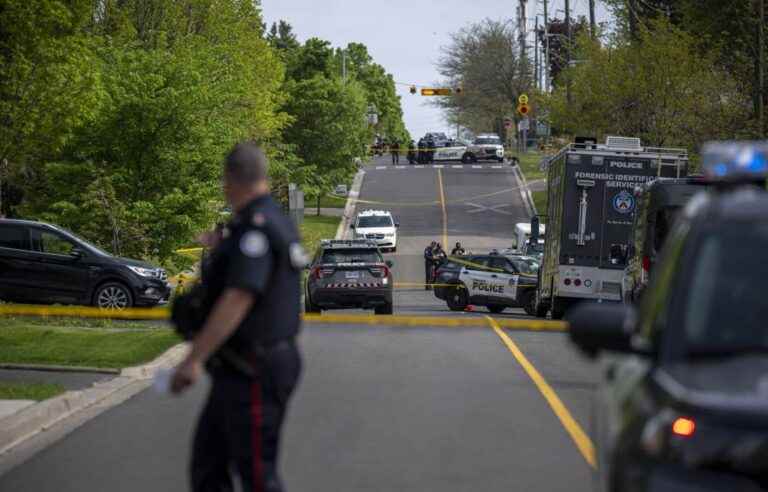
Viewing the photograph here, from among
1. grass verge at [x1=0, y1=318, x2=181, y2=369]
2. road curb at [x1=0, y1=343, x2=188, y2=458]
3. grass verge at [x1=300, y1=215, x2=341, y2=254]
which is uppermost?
road curb at [x1=0, y1=343, x2=188, y2=458]

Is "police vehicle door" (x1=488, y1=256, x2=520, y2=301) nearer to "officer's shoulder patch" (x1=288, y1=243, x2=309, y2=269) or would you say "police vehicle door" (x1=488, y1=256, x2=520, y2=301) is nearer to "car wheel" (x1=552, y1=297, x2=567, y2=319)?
"car wheel" (x1=552, y1=297, x2=567, y2=319)

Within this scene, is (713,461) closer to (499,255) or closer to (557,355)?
(557,355)

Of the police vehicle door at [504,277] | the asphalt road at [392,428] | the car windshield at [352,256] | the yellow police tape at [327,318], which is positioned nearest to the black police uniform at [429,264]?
the police vehicle door at [504,277]

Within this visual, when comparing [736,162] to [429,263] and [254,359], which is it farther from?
[429,263]

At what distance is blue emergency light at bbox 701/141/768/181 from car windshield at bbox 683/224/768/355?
0.65 feet

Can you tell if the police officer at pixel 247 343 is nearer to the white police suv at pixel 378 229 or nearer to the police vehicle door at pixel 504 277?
the police vehicle door at pixel 504 277

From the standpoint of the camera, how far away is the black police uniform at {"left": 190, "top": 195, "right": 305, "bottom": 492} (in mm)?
6023

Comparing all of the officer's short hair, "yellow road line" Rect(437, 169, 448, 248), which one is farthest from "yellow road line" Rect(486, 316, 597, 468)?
"yellow road line" Rect(437, 169, 448, 248)

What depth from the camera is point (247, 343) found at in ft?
20.0

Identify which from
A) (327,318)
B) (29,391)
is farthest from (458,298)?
(29,391)

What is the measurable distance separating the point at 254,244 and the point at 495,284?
91.7ft

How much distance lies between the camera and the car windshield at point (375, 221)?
2383 inches

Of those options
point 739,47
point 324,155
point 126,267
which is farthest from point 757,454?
point 324,155

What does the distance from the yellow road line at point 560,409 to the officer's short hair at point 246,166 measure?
89.0 inches
